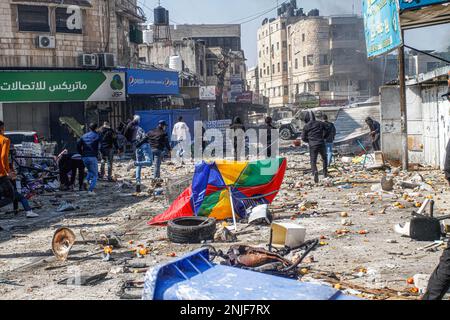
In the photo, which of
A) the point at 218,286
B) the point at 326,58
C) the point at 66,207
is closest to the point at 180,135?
the point at 66,207

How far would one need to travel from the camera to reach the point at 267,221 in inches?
390

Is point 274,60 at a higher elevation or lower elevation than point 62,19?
higher

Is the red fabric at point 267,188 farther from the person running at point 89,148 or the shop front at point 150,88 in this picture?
the shop front at point 150,88

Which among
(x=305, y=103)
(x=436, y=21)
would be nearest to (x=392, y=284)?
(x=436, y=21)

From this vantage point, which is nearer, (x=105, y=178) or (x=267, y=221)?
(x=267, y=221)

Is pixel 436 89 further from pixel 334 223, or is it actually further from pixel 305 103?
pixel 305 103

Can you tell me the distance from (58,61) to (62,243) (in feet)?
73.1

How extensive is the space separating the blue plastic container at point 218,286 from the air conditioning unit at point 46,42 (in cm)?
2609

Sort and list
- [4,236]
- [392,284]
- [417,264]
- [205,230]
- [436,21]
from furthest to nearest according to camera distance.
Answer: [436,21]
[4,236]
[205,230]
[417,264]
[392,284]

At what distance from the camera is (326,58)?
261 ft

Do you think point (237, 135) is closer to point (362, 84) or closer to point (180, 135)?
point (180, 135)

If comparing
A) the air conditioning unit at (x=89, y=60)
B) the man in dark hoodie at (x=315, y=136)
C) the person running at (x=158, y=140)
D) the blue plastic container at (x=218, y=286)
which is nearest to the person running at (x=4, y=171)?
the person running at (x=158, y=140)

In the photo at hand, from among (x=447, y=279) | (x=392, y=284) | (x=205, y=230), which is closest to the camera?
(x=447, y=279)
